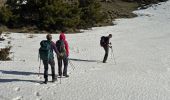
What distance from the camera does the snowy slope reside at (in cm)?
1497

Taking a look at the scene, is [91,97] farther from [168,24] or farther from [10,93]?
[168,24]

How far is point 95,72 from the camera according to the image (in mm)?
19578

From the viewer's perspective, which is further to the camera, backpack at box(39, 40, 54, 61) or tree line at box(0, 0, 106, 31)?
tree line at box(0, 0, 106, 31)

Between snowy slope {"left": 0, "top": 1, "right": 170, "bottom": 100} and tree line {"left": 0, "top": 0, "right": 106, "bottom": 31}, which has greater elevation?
tree line {"left": 0, "top": 0, "right": 106, "bottom": 31}

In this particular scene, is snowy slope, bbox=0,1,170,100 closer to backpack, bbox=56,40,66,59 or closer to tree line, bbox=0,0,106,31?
backpack, bbox=56,40,66,59

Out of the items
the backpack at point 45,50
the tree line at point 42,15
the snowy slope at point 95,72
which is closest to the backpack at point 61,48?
the snowy slope at point 95,72

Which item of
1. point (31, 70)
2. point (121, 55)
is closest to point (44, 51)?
point (31, 70)

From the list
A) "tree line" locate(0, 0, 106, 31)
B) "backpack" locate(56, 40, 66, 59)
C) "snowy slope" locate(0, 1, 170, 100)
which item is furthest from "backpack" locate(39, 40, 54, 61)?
"tree line" locate(0, 0, 106, 31)

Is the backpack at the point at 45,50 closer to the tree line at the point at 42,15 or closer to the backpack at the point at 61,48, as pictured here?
the backpack at the point at 61,48

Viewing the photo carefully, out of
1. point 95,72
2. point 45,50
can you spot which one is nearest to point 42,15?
point 95,72

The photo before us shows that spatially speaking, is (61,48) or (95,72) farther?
(95,72)

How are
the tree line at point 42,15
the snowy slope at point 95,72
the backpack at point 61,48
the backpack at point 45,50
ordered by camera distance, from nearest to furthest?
the snowy slope at point 95,72 → the backpack at point 45,50 → the backpack at point 61,48 → the tree line at point 42,15

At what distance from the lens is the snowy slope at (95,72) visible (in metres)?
15.0

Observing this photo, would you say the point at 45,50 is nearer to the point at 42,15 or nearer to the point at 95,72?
the point at 95,72
